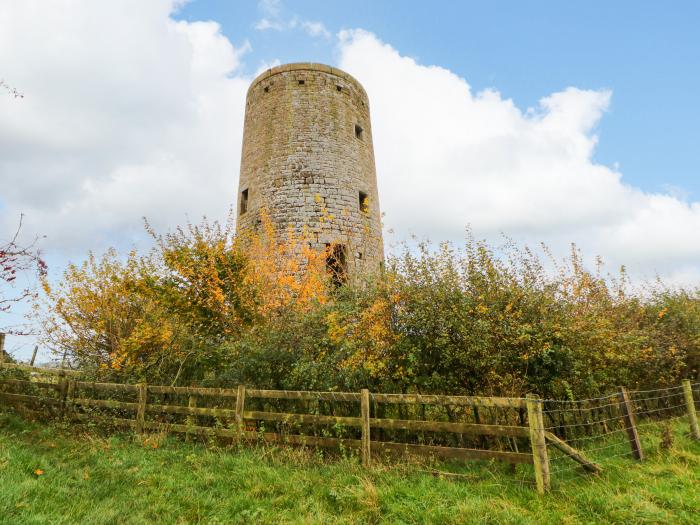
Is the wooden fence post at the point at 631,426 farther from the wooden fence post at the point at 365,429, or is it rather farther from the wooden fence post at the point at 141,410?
the wooden fence post at the point at 141,410

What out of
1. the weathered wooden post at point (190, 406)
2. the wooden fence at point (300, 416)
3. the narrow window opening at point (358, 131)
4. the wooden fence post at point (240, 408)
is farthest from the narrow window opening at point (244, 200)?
the wooden fence post at point (240, 408)

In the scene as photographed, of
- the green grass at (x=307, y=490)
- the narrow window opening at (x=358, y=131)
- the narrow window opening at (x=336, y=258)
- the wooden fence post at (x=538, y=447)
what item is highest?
the narrow window opening at (x=358, y=131)

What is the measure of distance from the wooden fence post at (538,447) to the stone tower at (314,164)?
8464mm

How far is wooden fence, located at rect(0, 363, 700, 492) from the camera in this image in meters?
4.66

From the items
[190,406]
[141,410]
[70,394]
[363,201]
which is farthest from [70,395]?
[363,201]

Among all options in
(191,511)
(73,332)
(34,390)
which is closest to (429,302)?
(191,511)

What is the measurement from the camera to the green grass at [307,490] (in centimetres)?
388

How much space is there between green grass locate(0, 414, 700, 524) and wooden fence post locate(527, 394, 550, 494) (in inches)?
5.7

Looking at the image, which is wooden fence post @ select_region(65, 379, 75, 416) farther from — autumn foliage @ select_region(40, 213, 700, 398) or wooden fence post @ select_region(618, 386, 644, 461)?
wooden fence post @ select_region(618, 386, 644, 461)

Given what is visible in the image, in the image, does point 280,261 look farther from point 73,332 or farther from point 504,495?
point 504,495

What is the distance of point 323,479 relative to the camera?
470 centimetres

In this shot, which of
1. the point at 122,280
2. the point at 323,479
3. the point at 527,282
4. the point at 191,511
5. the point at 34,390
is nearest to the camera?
the point at 191,511

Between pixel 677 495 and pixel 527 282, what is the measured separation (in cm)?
294

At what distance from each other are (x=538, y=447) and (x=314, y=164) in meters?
11.1
